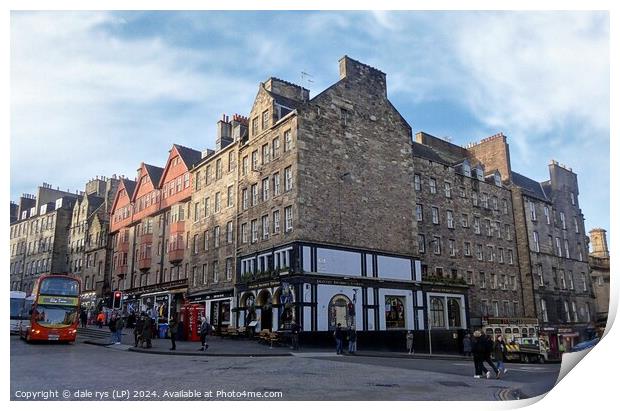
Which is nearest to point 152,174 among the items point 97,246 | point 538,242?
point 97,246

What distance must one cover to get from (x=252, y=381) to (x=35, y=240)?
38.7ft

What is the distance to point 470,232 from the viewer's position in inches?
1528

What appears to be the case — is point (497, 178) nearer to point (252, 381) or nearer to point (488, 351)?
point (488, 351)

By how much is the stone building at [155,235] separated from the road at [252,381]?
20.9 metres

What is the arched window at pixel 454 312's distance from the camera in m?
32.8

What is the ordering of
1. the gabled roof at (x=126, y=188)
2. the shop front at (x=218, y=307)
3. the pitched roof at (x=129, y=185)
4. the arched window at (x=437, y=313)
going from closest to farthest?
the shop front at (x=218, y=307) < the arched window at (x=437, y=313) < the pitched roof at (x=129, y=185) < the gabled roof at (x=126, y=188)

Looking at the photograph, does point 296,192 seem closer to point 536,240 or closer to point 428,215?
point 428,215

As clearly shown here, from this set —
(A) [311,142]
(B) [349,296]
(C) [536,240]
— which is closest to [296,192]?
(A) [311,142]

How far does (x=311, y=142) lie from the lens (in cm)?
2741

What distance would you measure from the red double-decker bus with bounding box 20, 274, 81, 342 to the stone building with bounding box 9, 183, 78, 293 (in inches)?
22.7

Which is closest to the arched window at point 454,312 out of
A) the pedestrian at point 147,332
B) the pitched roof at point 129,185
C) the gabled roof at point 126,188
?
the pedestrian at point 147,332

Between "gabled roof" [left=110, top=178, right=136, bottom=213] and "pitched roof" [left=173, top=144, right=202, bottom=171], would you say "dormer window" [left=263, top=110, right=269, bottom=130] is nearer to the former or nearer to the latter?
"pitched roof" [left=173, top=144, right=202, bottom=171]

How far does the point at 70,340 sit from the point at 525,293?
32.9 metres

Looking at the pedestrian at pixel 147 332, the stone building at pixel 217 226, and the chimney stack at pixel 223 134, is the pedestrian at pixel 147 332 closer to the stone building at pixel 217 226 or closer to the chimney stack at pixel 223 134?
the stone building at pixel 217 226
